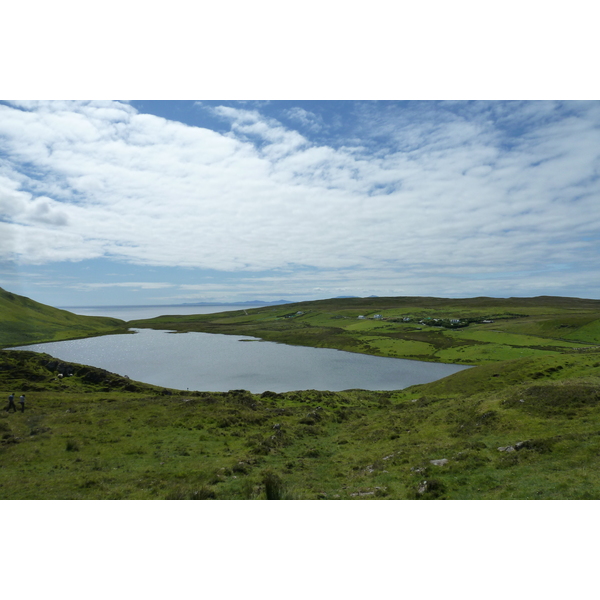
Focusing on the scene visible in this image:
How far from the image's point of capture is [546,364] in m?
39.9

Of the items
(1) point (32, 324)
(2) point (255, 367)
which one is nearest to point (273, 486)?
(2) point (255, 367)

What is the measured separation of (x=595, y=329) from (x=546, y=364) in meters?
98.7

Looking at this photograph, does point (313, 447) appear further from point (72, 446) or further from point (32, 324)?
point (32, 324)

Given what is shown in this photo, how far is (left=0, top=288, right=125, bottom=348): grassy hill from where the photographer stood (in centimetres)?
13050

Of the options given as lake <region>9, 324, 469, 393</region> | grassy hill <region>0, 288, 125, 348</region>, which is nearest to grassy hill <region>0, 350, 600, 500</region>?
lake <region>9, 324, 469, 393</region>

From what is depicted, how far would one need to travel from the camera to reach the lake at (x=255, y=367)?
7119cm

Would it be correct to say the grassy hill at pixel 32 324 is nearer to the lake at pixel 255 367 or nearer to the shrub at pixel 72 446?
the lake at pixel 255 367

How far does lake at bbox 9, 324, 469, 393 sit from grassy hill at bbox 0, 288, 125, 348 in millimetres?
17403

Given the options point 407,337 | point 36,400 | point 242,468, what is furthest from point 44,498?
point 407,337

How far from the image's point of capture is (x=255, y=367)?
3597 inches

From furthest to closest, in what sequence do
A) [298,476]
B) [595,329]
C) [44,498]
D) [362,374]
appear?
[595,329] < [362,374] < [298,476] < [44,498]

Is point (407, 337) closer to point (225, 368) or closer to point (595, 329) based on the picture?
point (595, 329)

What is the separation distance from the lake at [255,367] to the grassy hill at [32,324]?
17.4 m

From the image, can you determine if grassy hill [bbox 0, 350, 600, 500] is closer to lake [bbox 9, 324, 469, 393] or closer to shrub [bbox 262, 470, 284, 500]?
shrub [bbox 262, 470, 284, 500]
